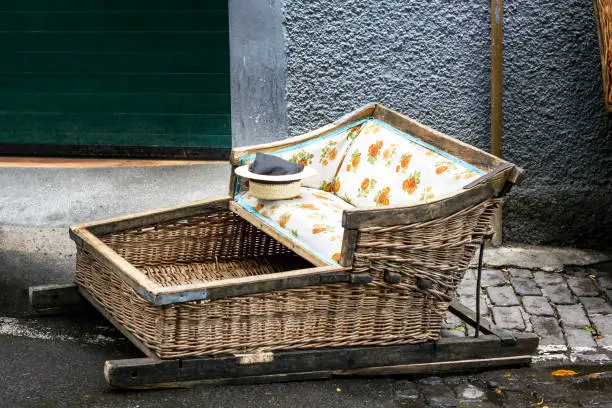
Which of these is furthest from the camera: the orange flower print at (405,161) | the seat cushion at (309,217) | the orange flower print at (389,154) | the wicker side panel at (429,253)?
the orange flower print at (389,154)

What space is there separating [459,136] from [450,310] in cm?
161

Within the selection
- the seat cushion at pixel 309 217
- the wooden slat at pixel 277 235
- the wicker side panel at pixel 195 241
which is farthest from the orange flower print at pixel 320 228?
the wicker side panel at pixel 195 241

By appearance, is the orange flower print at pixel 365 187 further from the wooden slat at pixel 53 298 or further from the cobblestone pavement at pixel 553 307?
the wooden slat at pixel 53 298

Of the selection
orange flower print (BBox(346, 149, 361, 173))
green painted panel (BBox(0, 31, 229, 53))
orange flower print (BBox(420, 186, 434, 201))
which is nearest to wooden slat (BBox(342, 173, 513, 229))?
orange flower print (BBox(420, 186, 434, 201))

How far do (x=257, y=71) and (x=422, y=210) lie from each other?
2.34m

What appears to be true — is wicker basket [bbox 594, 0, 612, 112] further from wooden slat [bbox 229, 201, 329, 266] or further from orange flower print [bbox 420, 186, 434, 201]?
wooden slat [bbox 229, 201, 329, 266]

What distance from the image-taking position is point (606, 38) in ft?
17.2

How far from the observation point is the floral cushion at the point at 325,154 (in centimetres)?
529

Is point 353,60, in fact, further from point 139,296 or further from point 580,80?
point 139,296

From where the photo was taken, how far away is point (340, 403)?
4.12 m

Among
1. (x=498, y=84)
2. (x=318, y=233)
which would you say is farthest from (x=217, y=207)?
(x=498, y=84)

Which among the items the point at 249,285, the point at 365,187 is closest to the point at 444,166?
the point at 365,187

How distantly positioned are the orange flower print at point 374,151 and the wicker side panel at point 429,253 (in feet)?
2.85

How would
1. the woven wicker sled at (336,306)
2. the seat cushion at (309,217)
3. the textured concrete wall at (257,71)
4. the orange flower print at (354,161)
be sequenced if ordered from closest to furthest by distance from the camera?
the woven wicker sled at (336,306), the seat cushion at (309,217), the orange flower print at (354,161), the textured concrete wall at (257,71)
